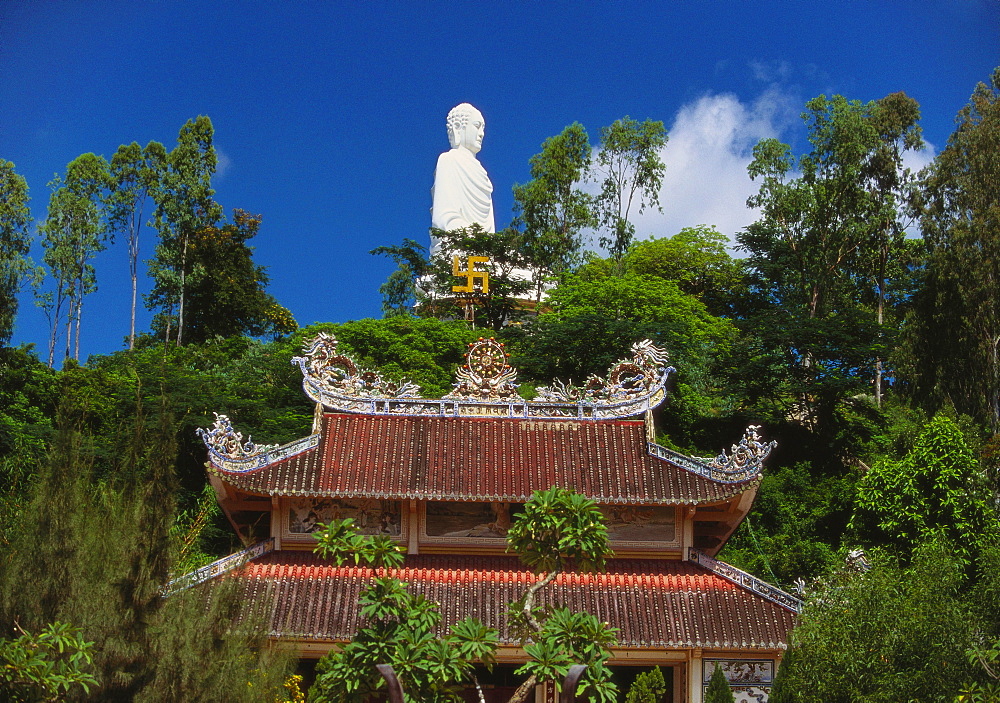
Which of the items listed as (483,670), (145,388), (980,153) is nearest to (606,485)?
(483,670)

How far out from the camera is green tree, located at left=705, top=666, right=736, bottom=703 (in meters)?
14.5

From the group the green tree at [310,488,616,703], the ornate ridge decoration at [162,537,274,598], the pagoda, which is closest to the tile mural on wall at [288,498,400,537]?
the pagoda

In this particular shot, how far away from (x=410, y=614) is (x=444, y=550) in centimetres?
590

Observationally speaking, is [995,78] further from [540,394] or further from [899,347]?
[540,394]

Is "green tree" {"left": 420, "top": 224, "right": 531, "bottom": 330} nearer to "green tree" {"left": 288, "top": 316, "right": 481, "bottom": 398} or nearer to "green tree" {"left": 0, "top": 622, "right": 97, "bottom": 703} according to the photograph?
"green tree" {"left": 288, "top": 316, "right": 481, "bottom": 398}

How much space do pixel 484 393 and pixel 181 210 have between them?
76.5ft

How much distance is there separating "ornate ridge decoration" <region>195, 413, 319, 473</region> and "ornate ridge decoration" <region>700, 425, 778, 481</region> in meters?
6.53

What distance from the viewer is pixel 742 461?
17.0 metres

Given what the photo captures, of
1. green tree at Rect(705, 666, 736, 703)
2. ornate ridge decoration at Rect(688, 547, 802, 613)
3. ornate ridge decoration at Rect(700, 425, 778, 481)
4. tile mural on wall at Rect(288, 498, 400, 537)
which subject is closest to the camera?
green tree at Rect(705, 666, 736, 703)

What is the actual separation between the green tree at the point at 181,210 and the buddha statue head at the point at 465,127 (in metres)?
9.59

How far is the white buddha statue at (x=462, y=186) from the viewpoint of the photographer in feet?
137

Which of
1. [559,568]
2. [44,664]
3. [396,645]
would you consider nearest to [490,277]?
[559,568]

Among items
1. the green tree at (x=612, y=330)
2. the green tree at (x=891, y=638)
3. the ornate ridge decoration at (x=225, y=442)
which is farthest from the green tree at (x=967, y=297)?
the ornate ridge decoration at (x=225, y=442)

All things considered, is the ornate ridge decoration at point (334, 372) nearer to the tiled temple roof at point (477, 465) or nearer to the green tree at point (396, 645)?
the tiled temple roof at point (477, 465)
